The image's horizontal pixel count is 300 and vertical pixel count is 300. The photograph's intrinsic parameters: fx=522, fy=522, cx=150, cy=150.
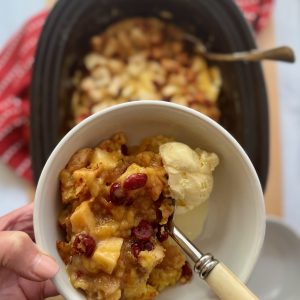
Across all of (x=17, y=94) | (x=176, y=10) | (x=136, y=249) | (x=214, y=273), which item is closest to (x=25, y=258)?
(x=136, y=249)

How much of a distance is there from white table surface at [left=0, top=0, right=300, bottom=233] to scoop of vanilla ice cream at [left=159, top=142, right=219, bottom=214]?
0.56 meters

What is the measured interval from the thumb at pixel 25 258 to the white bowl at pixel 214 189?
0.02m

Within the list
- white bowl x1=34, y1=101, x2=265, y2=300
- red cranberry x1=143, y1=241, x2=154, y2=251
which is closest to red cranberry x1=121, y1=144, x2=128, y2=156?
white bowl x1=34, y1=101, x2=265, y2=300

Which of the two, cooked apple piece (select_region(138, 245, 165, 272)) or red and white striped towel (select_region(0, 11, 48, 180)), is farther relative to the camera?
red and white striped towel (select_region(0, 11, 48, 180))

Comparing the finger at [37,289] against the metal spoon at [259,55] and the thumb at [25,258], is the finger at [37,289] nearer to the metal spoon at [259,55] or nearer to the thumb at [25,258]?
the thumb at [25,258]

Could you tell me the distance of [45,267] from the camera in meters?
0.67

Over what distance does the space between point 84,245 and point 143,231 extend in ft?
0.27

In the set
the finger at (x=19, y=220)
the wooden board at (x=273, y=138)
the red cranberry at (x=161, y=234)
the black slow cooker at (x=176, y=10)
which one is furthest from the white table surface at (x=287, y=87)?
the red cranberry at (x=161, y=234)

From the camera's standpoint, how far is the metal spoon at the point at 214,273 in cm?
66

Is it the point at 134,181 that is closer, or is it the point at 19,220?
the point at 134,181

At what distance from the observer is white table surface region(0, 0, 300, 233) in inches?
49.4

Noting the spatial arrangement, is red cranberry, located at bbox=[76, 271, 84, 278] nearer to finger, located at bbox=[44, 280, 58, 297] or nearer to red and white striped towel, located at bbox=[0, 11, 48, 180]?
finger, located at bbox=[44, 280, 58, 297]

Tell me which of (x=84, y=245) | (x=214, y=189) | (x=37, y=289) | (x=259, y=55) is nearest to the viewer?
(x=84, y=245)

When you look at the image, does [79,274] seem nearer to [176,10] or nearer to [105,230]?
[105,230]
